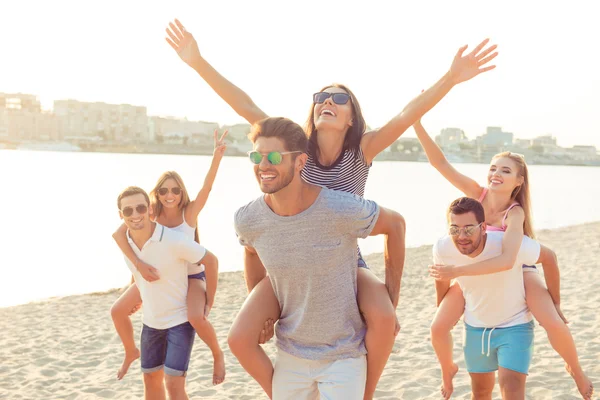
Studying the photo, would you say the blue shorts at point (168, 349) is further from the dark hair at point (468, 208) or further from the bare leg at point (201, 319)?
the dark hair at point (468, 208)

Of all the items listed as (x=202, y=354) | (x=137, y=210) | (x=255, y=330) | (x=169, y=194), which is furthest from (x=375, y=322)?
(x=202, y=354)

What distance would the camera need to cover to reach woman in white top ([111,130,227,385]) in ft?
14.8

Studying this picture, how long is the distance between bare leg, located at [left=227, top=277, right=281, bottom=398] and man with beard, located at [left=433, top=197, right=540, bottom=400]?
53.8 inches

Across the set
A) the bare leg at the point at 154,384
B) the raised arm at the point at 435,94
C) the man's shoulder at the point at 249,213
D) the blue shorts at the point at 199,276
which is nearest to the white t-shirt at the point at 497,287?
the raised arm at the point at 435,94

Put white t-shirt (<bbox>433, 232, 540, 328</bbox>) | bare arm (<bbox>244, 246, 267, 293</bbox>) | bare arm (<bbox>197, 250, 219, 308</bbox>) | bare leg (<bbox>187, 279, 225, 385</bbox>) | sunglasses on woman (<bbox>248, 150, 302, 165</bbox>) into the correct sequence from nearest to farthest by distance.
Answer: sunglasses on woman (<bbox>248, 150, 302, 165</bbox>) < bare arm (<bbox>244, 246, 267, 293</bbox>) < white t-shirt (<bbox>433, 232, 540, 328</bbox>) < bare leg (<bbox>187, 279, 225, 385</bbox>) < bare arm (<bbox>197, 250, 219, 308</bbox>)

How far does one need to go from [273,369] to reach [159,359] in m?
1.54

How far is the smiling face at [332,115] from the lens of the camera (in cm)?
367

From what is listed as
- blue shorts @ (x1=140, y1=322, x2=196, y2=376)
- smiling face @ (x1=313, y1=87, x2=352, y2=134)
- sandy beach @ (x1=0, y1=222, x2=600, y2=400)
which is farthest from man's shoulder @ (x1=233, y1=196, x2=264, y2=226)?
sandy beach @ (x1=0, y1=222, x2=600, y2=400)

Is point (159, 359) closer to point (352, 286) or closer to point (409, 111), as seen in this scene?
point (352, 286)

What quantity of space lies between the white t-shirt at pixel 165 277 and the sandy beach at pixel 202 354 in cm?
242

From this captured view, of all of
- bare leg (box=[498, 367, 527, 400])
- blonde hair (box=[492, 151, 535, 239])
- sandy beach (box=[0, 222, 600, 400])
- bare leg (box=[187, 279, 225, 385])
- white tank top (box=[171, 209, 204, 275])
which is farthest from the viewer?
sandy beach (box=[0, 222, 600, 400])

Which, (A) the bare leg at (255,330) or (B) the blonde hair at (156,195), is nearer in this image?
(A) the bare leg at (255,330)

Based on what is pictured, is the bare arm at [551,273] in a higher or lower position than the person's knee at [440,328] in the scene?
higher

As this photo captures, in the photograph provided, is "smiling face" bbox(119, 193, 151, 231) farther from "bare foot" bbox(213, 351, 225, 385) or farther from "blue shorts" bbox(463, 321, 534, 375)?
"blue shorts" bbox(463, 321, 534, 375)
